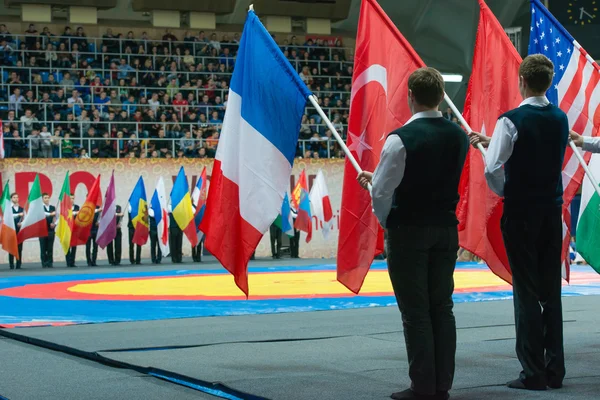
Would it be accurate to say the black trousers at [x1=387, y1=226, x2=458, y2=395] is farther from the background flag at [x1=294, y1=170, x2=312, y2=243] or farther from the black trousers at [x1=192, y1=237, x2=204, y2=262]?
the background flag at [x1=294, y1=170, x2=312, y2=243]

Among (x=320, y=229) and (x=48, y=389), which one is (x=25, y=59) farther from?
(x=48, y=389)

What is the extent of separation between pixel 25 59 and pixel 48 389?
2293 cm

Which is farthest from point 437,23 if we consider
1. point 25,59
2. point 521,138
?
point 521,138

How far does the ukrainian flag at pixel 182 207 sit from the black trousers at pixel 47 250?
9.44ft

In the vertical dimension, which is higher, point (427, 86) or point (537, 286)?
point (427, 86)

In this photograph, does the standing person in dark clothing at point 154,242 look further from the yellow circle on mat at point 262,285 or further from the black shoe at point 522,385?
the black shoe at point 522,385

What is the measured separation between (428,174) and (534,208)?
784 mm

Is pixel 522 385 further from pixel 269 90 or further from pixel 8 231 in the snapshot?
pixel 8 231

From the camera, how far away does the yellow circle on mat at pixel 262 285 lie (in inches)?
504

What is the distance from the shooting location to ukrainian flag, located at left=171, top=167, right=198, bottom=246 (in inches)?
830

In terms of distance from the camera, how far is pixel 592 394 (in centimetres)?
498

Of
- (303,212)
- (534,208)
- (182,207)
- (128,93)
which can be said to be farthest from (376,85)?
(128,93)

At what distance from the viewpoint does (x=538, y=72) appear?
5.33 m

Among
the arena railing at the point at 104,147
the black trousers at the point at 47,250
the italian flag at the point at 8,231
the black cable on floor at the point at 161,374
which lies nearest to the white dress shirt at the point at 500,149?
the black cable on floor at the point at 161,374
